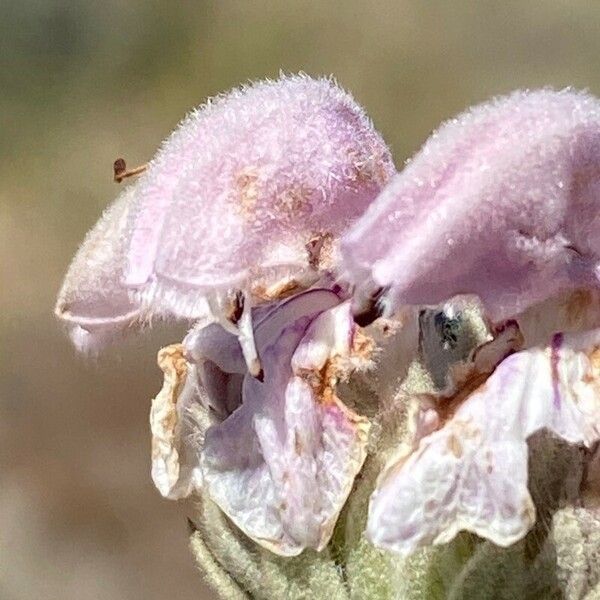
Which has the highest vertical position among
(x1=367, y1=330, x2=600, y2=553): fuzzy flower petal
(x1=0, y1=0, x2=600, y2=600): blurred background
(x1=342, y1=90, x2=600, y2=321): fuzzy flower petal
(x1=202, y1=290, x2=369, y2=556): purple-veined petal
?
(x1=0, y1=0, x2=600, y2=600): blurred background

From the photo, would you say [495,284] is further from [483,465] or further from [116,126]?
[116,126]

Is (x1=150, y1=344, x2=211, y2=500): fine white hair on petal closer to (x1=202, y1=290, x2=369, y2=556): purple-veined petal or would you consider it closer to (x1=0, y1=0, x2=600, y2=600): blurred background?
(x1=202, y1=290, x2=369, y2=556): purple-veined petal

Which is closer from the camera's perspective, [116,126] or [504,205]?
[504,205]

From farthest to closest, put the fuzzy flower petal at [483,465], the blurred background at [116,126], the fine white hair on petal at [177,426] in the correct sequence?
the blurred background at [116,126]
the fine white hair on petal at [177,426]
the fuzzy flower petal at [483,465]

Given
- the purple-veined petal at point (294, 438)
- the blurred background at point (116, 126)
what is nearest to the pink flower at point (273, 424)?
the purple-veined petal at point (294, 438)

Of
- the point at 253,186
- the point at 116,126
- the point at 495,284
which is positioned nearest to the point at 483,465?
the point at 495,284

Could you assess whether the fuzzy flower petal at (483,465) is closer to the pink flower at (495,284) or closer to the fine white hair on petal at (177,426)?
the pink flower at (495,284)

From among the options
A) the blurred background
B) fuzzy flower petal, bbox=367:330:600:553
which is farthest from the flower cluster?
the blurred background

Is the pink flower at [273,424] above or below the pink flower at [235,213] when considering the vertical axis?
below
